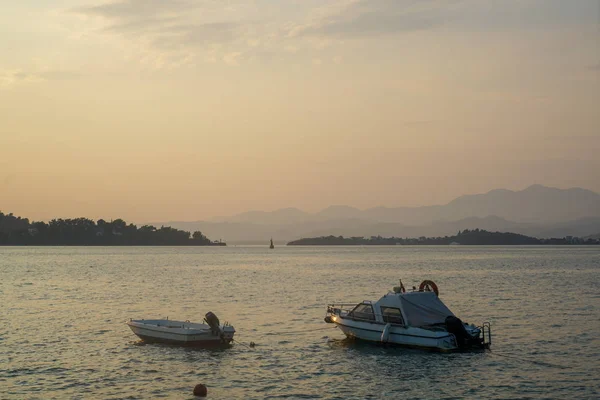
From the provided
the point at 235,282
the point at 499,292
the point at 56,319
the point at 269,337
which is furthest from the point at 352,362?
the point at 235,282

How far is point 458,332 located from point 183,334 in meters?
17.0

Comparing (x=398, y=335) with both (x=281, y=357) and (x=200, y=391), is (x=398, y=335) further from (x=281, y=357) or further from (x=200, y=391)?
(x=200, y=391)

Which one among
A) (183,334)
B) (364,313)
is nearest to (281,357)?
(183,334)

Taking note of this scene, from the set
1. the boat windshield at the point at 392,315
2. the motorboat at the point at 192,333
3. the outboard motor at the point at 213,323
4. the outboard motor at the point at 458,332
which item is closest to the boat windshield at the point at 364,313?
the boat windshield at the point at 392,315

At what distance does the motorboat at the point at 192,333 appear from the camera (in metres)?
41.6

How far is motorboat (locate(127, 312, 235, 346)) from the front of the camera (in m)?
41.6

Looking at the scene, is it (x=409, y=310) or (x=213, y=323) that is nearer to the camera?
(x=409, y=310)

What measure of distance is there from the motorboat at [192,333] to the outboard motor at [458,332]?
44.4ft

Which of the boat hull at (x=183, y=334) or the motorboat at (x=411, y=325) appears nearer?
the motorboat at (x=411, y=325)

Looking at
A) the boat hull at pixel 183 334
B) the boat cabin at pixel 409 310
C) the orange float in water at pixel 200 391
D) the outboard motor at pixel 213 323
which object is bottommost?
the orange float in water at pixel 200 391

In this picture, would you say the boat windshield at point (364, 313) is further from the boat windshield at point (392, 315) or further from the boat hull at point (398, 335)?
the boat windshield at point (392, 315)

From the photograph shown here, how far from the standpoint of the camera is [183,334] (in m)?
41.8

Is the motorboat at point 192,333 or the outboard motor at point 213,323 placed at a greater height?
the outboard motor at point 213,323

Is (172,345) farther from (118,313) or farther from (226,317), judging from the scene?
(118,313)
